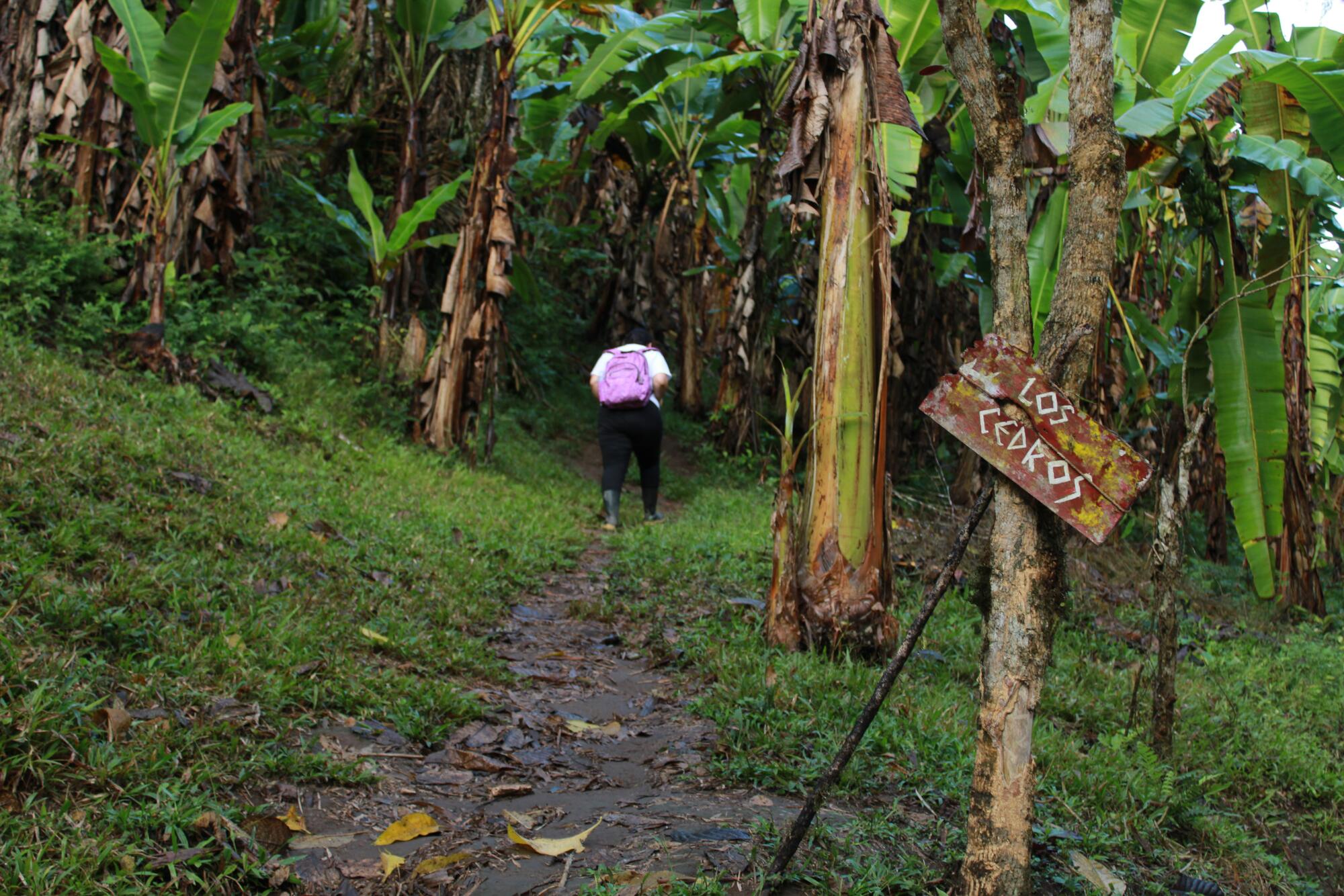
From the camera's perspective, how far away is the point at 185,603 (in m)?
3.58

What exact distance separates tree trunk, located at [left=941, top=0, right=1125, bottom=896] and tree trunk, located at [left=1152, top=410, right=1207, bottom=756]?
1.79 meters

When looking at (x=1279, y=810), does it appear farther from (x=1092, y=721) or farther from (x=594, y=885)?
(x=594, y=885)

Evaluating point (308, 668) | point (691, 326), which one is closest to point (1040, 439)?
point (308, 668)

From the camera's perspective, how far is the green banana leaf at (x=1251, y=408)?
485cm

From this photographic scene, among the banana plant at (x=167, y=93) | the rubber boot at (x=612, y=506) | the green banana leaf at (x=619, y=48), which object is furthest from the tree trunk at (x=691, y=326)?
the banana plant at (x=167, y=93)

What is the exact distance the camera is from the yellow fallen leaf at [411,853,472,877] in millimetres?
2385

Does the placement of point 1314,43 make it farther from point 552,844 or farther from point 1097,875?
point 552,844

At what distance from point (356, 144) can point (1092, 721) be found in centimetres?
982

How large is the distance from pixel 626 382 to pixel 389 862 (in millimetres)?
6005

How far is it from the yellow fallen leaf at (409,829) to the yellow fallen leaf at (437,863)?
185 mm

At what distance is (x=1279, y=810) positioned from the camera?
3752 mm

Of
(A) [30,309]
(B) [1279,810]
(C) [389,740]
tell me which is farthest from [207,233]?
(B) [1279,810]

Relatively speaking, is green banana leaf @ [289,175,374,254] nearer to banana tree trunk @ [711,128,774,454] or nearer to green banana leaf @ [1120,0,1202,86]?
banana tree trunk @ [711,128,774,454]

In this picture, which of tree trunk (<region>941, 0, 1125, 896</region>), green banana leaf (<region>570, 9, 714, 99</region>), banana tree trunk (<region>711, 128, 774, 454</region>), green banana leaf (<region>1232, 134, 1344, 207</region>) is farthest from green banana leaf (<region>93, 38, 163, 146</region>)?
green banana leaf (<region>1232, 134, 1344, 207</region>)
